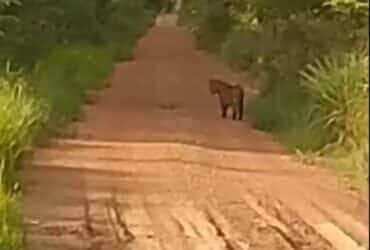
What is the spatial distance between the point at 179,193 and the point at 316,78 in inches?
176

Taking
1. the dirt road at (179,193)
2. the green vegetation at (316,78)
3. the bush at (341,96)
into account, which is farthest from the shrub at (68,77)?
the bush at (341,96)

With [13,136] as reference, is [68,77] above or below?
above

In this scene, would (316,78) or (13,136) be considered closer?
(13,136)

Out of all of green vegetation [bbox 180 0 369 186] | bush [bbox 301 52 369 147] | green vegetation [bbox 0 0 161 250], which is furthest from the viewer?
green vegetation [bbox 180 0 369 186]

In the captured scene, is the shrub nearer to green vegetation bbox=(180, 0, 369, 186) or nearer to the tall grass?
the tall grass

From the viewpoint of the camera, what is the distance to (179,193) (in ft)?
43.2

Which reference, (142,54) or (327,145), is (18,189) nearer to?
(327,145)

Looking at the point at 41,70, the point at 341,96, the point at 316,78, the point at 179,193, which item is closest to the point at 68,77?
the point at 41,70

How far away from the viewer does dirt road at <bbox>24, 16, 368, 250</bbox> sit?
35.3 feet

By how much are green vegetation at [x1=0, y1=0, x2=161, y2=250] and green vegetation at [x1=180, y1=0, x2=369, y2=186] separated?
3330 millimetres

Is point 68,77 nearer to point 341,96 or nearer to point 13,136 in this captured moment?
point 341,96

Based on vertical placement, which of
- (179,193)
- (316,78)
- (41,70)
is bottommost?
(179,193)

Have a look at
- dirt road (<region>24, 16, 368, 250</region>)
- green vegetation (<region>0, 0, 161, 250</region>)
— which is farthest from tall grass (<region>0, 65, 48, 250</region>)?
dirt road (<region>24, 16, 368, 250</region>)

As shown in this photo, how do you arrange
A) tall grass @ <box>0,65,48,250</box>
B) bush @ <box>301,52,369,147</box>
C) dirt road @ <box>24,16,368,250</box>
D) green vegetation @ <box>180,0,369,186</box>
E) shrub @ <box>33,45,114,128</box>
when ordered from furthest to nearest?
shrub @ <box>33,45,114,128</box> < green vegetation @ <box>180,0,369,186</box> < bush @ <box>301,52,369,147</box> < dirt road @ <box>24,16,368,250</box> < tall grass @ <box>0,65,48,250</box>
